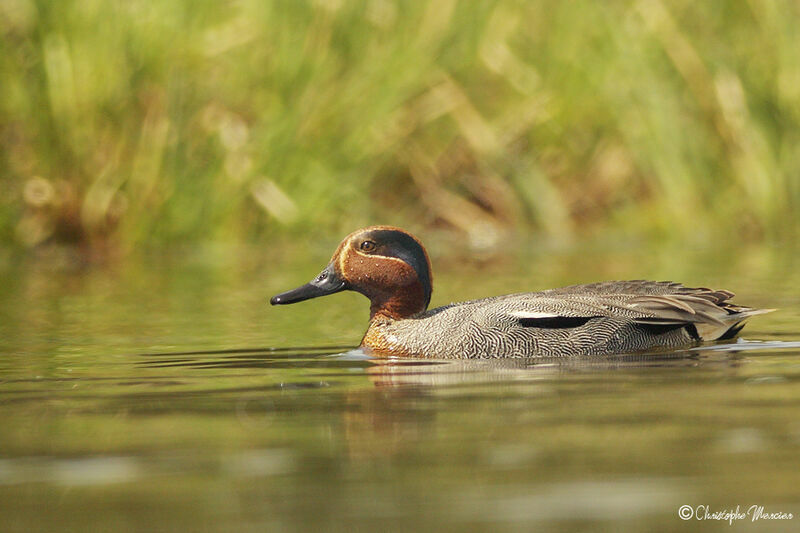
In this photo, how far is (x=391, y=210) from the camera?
14.2 m

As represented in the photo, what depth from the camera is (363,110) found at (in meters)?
13.0

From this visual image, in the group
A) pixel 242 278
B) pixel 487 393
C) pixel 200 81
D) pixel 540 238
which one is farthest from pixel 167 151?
Answer: pixel 487 393

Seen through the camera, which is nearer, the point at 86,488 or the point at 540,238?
the point at 86,488

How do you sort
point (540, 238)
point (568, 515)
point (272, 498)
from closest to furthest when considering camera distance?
point (568, 515) < point (272, 498) < point (540, 238)

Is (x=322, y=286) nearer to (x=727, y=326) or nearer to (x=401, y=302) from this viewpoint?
(x=401, y=302)

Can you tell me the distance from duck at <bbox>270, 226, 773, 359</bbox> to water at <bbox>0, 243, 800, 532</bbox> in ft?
0.57

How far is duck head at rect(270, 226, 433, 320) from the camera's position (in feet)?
23.9

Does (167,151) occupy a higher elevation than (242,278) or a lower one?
higher

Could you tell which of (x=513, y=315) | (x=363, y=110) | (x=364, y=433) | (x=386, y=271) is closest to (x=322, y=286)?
(x=386, y=271)

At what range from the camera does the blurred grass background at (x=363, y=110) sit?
12430 millimetres

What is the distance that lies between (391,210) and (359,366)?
784cm

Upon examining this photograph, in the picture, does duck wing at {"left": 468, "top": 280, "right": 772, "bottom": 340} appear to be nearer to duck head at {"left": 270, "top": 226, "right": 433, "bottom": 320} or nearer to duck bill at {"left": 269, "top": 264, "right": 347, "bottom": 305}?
duck head at {"left": 270, "top": 226, "right": 433, "bottom": 320}

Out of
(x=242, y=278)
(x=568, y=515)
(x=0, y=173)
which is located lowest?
(x=568, y=515)

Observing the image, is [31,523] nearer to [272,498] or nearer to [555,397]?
[272,498]
